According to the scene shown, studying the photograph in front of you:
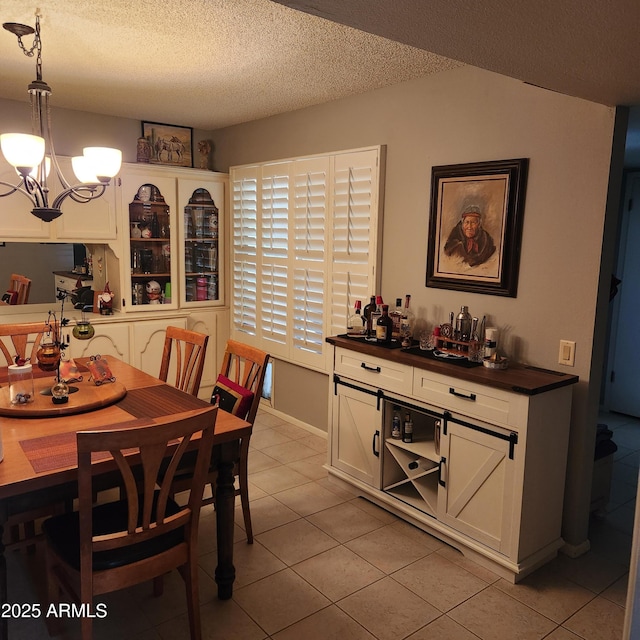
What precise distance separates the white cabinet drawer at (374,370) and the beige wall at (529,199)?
46 cm

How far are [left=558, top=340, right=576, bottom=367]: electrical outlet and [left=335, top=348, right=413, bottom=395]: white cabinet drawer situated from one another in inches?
28.6

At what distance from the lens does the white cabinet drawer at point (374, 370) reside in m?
2.88

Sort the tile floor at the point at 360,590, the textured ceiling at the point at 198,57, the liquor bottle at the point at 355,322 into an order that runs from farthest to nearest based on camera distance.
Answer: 1. the liquor bottle at the point at 355,322
2. the textured ceiling at the point at 198,57
3. the tile floor at the point at 360,590

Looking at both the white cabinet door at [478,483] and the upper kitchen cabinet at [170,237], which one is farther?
the upper kitchen cabinet at [170,237]

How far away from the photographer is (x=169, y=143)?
4.76 m

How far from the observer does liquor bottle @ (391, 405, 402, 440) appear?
305 cm

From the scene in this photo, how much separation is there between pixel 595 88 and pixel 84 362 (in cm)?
285

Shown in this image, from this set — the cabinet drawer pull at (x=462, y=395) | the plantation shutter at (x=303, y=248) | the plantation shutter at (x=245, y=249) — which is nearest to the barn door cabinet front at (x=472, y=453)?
the cabinet drawer pull at (x=462, y=395)

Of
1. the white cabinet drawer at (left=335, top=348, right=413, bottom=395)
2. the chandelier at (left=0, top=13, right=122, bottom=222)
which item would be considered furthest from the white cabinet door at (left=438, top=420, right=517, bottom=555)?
the chandelier at (left=0, top=13, right=122, bottom=222)

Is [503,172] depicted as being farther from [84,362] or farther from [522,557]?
[84,362]

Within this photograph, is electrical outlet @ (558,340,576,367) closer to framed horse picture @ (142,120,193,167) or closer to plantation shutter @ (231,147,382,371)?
plantation shutter @ (231,147,382,371)

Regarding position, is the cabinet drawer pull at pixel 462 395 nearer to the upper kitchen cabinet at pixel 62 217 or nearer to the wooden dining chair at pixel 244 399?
the wooden dining chair at pixel 244 399

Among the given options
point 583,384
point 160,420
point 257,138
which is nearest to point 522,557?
point 583,384

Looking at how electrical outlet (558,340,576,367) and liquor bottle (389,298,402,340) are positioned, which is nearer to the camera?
electrical outlet (558,340,576,367)
